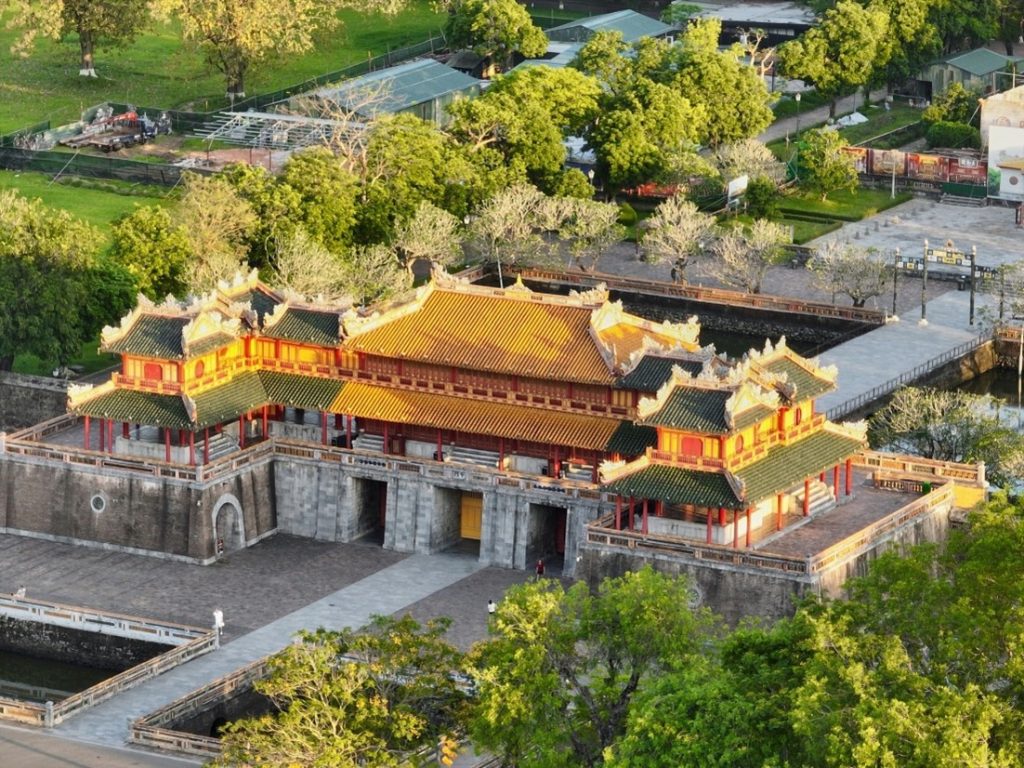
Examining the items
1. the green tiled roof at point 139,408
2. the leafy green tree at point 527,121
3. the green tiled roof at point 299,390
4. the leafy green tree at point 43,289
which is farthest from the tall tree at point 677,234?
the green tiled roof at point 139,408

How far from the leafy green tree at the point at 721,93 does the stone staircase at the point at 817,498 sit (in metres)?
59.3

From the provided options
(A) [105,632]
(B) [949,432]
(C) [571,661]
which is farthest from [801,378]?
(A) [105,632]

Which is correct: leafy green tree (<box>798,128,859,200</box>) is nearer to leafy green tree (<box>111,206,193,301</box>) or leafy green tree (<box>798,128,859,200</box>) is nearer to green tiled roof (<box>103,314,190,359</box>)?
leafy green tree (<box>111,206,193,301</box>)

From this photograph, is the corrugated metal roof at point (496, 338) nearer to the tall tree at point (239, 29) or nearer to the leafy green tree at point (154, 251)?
the leafy green tree at point (154, 251)

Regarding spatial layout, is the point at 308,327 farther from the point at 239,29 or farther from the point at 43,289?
the point at 239,29

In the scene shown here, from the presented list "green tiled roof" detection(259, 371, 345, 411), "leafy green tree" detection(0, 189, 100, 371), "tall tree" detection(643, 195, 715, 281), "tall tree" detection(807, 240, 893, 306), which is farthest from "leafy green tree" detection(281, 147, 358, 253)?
"green tiled roof" detection(259, 371, 345, 411)

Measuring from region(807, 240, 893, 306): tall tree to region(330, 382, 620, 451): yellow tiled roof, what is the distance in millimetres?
37879

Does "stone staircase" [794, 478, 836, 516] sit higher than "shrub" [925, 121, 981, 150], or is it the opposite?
"shrub" [925, 121, 981, 150]

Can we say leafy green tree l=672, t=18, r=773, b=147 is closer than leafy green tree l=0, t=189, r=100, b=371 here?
No

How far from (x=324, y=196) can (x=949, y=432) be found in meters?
40.2

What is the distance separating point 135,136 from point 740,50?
3837 cm

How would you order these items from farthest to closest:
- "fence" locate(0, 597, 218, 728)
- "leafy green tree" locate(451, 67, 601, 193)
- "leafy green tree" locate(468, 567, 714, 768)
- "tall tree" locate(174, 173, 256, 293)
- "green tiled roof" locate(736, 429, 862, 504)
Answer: "leafy green tree" locate(451, 67, 601, 193)
"tall tree" locate(174, 173, 256, 293)
"green tiled roof" locate(736, 429, 862, 504)
"fence" locate(0, 597, 218, 728)
"leafy green tree" locate(468, 567, 714, 768)

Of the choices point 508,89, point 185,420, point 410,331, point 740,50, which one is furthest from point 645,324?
point 740,50

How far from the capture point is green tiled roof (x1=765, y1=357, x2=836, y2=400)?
115 metres
